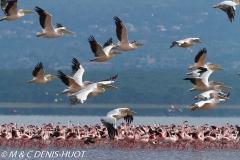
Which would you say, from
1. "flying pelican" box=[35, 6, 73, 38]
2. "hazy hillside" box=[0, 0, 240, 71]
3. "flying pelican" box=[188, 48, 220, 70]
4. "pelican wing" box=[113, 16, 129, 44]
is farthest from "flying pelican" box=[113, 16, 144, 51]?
"hazy hillside" box=[0, 0, 240, 71]

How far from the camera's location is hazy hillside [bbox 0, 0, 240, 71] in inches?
3957

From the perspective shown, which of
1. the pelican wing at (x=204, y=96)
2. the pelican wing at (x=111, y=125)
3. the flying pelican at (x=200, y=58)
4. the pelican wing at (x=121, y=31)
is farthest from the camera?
the flying pelican at (x=200, y=58)

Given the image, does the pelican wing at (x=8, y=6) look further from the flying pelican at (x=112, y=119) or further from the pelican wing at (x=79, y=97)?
the flying pelican at (x=112, y=119)

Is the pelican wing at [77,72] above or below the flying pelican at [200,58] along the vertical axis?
below

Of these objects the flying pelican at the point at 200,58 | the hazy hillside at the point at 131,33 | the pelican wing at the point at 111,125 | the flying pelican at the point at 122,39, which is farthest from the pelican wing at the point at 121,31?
the hazy hillside at the point at 131,33

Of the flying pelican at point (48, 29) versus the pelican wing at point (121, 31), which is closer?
the flying pelican at point (48, 29)

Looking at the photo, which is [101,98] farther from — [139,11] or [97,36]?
[139,11]

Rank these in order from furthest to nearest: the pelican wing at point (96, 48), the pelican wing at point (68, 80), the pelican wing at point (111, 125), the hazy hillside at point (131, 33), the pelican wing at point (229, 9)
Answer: the hazy hillside at point (131, 33)
the pelican wing at point (96, 48)
the pelican wing at point (68, 80)
the pelican wing at point (229, 9)
the pelican wing at point (111, 125)

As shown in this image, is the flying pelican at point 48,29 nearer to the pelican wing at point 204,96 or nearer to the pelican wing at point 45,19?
the pelican wing at point 45,19

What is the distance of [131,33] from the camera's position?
129 meters

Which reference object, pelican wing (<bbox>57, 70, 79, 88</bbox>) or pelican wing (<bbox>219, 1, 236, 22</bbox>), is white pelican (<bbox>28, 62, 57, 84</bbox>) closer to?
pelican wing (<bbox>57, 70, 79, 88</bbox>)

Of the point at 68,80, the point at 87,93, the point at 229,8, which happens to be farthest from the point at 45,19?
the point at 229,8

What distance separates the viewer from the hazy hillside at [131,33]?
10050cm

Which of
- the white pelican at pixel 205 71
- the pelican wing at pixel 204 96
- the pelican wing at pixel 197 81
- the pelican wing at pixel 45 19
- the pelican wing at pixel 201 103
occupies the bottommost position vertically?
the pelican wing at pixel 201 103
